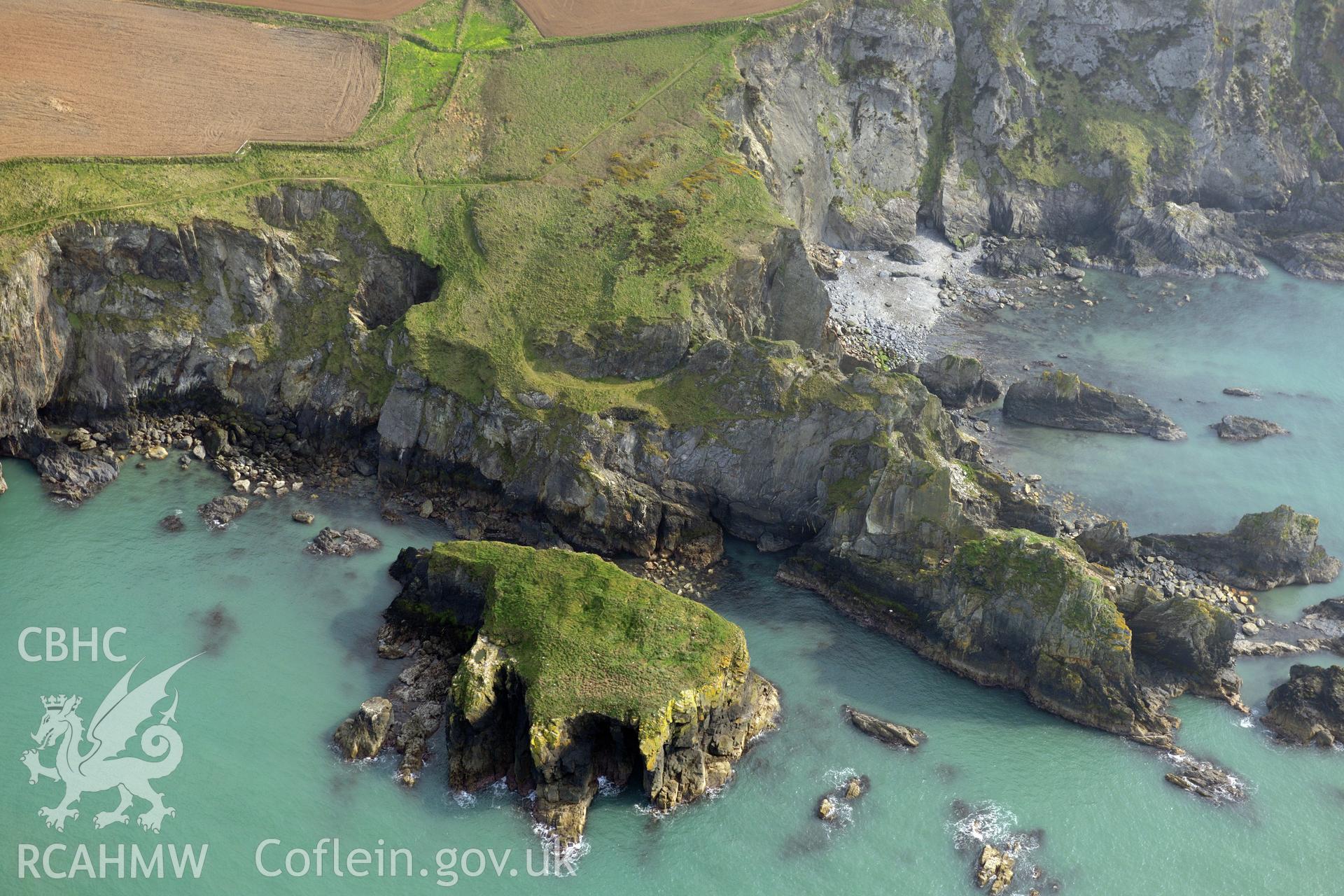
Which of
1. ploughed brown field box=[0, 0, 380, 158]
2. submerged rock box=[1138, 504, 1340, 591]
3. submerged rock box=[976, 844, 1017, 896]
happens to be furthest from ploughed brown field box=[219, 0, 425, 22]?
submerged rock box=[976, 844, 1017, 896]

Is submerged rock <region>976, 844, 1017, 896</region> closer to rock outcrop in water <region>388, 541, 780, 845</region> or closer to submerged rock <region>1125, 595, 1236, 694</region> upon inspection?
rock outcrop in water <region>388, 541, 780, 845</region>

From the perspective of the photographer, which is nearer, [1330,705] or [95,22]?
[1330,705]

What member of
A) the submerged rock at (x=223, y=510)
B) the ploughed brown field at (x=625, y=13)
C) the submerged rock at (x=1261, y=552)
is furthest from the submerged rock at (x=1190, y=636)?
the ploughed brown field at (x=625, y=13)

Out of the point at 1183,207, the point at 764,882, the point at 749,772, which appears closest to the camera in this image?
the point at 764,882

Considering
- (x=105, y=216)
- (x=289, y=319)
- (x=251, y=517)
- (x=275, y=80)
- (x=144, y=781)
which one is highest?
(x=275, y=80)

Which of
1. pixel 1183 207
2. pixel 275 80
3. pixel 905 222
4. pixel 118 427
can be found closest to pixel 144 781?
pixel 118 427

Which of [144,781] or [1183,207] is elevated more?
[1183,207]

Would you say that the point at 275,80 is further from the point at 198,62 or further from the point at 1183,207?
the point at 1183,207
